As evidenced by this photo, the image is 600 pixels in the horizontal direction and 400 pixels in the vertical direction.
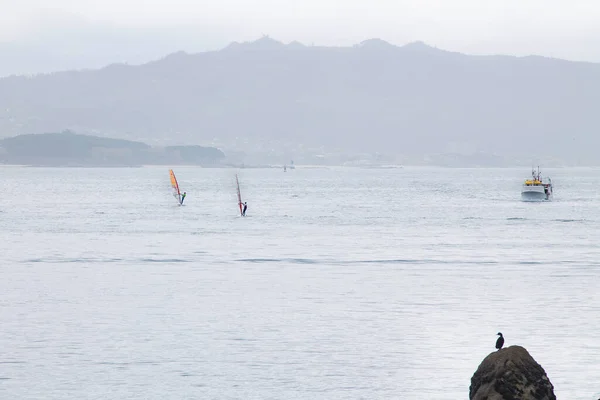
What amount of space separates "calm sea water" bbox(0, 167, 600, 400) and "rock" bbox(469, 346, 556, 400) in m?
6.50

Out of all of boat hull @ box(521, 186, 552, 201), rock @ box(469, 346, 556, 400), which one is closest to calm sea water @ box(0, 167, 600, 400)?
rock @ box(469, 346, 556, 400)

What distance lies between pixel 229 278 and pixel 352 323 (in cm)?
1564

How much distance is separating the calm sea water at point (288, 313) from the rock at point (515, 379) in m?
6.50

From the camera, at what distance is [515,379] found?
741 inches

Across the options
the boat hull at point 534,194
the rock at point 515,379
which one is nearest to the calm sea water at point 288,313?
the rock at point 515,379

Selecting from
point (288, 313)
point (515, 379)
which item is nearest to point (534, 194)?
point (288, 313)

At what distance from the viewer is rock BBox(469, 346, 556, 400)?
18828mm

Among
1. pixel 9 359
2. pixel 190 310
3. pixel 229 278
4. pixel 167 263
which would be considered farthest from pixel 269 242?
pixel 9 359

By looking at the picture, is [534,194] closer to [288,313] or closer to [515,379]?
[288,313]

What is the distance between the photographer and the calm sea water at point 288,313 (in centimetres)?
2691

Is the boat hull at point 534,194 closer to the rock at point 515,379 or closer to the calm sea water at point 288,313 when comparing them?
the calm sea water at point 288,313

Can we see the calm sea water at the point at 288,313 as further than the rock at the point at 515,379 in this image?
Yes

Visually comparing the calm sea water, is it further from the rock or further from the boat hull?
the boat hull

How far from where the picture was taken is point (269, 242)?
243 ft
